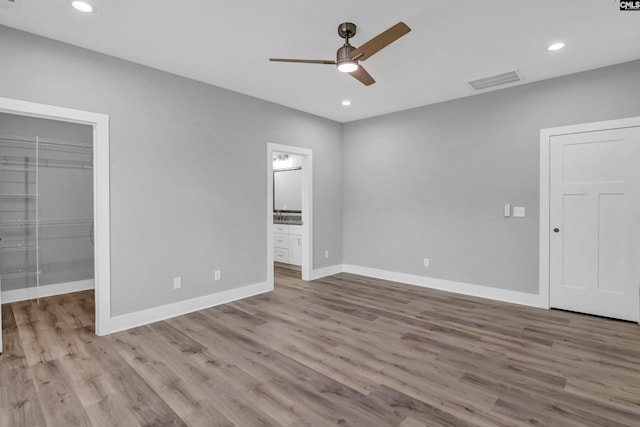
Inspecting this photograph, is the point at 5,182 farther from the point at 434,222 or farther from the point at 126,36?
the point at 434,222

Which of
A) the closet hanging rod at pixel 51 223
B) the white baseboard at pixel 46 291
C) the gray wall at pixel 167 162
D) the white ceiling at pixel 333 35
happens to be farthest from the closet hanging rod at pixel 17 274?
the white ceiling at pixel 333 35

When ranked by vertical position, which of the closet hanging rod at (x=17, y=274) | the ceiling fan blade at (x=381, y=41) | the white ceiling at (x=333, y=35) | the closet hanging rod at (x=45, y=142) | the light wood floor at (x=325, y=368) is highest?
the white ceiling at (x=333, y=35)

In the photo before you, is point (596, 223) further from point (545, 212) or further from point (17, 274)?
point (17, 274)

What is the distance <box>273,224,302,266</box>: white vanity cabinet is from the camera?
237 inches

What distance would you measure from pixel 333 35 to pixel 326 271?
3868 mm

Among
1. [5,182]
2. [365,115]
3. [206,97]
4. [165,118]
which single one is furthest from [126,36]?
[365,115]

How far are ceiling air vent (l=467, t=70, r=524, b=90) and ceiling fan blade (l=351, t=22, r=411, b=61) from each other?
6.98 ft

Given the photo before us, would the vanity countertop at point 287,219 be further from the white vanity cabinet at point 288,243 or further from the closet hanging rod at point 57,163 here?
the closet hanging rod at point 57,163

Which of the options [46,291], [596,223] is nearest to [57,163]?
[46,291]

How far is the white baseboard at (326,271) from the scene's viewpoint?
5.50 meters

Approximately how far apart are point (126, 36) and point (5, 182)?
9.81ft

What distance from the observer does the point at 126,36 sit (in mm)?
2893

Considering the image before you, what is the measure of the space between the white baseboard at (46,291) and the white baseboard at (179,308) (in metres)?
2.12

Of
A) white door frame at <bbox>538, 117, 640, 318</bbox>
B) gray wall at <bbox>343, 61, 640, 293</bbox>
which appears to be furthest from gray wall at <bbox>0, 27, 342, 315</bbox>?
white door frame at <bbox>538, 117, 640, 318</bbox>
